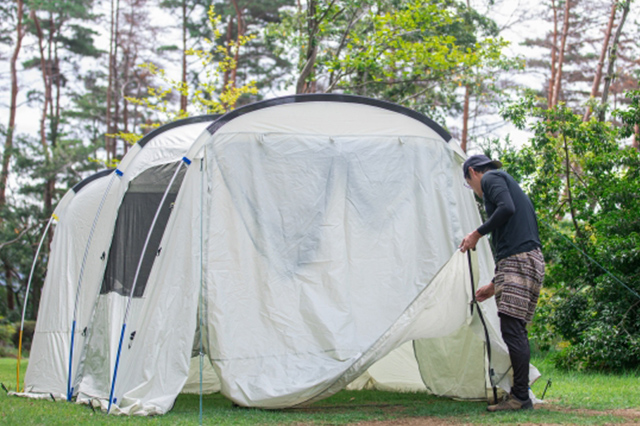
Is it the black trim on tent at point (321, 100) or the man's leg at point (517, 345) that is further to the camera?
the black trim on tent at point (321, 100)

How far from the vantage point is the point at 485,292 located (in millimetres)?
4031

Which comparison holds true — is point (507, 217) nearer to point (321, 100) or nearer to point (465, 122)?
point (321, 100)

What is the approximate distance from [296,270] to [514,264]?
143cm

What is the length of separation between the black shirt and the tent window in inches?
96.4

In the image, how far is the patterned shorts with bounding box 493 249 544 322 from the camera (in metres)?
3.78

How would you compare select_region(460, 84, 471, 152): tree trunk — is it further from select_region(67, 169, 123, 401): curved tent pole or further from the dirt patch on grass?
the dirt patch on grass

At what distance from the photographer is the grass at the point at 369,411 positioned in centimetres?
365

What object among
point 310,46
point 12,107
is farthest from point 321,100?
point 12,107

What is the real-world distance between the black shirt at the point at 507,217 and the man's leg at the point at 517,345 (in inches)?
15.4

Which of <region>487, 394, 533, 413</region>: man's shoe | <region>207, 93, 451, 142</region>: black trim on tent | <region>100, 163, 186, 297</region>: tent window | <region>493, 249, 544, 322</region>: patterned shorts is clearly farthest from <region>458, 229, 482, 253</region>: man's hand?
<region>100, 163, 186, 297</region>: tent window

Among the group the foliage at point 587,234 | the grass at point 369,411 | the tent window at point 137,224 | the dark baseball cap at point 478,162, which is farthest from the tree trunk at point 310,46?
the dark baseball cap at point 478,162

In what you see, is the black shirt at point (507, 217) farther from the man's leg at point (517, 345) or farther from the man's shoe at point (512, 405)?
the man's shoe at point (512, 405)

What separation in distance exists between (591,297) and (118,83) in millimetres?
19186

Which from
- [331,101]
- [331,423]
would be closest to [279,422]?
[331,423]
